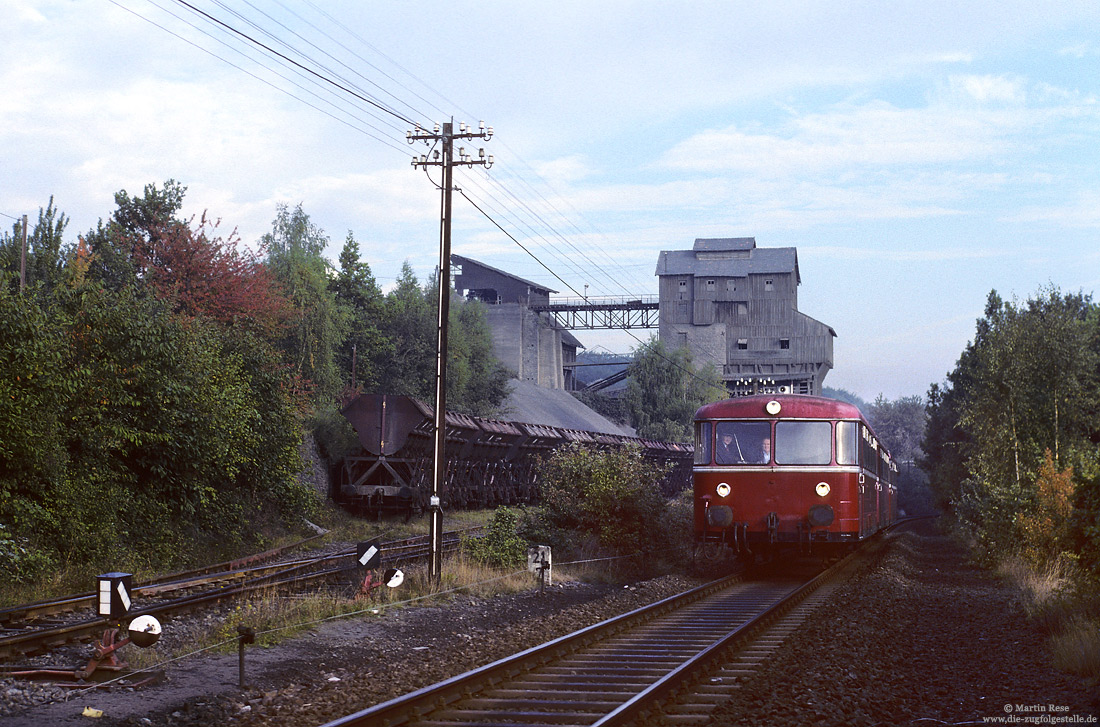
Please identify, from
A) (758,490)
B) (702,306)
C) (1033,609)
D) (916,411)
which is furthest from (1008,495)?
(916,411)

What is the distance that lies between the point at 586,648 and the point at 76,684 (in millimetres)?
4934

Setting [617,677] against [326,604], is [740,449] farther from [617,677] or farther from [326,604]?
[617,677]

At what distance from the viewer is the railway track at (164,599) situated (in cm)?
1075

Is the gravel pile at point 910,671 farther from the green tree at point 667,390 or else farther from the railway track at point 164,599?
the green tree at point 667,390

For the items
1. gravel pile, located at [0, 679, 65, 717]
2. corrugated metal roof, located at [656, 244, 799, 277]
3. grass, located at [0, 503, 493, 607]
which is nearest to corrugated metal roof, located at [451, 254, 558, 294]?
corrugated metal roof, located at [656, 244, 799, 277]

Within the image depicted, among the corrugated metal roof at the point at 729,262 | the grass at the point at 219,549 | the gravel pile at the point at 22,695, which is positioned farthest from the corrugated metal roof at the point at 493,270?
the gravel pile at the point at 22,695

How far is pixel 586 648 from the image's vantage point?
1082cm

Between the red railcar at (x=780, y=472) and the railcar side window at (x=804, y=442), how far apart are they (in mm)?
17

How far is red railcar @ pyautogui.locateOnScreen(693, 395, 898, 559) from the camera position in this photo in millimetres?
17656

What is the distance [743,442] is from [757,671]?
29.1ft

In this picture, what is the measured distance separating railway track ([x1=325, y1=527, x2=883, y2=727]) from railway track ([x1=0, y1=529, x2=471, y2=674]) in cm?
390

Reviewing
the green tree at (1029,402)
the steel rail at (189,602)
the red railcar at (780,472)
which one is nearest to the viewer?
the steel rail at (189,602)

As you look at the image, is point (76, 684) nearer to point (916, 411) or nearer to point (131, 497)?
point (131, 497)

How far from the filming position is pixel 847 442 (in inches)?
710
